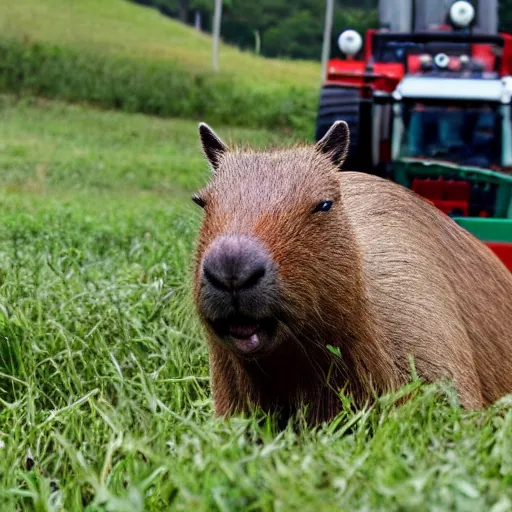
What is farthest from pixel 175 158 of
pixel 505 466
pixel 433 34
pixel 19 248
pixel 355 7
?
pixel 505 466

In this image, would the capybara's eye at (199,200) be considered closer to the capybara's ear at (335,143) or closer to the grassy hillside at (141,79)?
the capybara's ear at (335,143)

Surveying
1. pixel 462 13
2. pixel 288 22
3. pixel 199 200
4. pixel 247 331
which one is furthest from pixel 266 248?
pixel 288 22

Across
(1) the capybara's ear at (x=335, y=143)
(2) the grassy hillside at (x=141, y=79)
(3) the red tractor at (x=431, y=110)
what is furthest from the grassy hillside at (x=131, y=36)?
(1) the capybara's ear at (x=335, y=143)

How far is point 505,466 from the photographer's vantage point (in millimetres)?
2400

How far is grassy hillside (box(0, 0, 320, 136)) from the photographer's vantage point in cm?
2247

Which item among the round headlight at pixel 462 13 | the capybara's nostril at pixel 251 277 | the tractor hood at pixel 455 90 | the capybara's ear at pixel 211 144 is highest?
the round headlight at pixel 462 13

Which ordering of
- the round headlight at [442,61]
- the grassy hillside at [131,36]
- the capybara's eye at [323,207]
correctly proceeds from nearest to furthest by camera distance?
1. the capybara's eye at [323,207]
2. the round headlight at [442,61]
3. the grassy hillside at [131,36]

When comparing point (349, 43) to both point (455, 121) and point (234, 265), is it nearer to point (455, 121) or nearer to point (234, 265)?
point (455, 121)

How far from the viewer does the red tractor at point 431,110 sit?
674 cm

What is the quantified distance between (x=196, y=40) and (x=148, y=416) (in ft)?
84.0

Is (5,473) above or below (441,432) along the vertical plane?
below

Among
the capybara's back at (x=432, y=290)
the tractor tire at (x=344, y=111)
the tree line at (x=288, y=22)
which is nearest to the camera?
the capybara's back at (x=432, y=290)

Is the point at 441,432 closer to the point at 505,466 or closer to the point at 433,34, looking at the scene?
the point at 505,466

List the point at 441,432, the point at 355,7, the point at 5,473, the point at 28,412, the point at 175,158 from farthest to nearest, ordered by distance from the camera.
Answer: the point at 355,7 < the point at 175,158 < the point at 28,412 < the point at 5,473 < the point at 441,432
